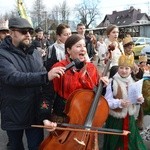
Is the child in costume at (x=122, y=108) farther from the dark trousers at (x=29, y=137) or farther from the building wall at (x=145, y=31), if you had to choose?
the building wall at (x=145, y=31)

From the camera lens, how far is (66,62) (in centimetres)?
287

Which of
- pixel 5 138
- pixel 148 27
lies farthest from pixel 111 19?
pixel 5 138

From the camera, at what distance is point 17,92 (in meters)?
2.78

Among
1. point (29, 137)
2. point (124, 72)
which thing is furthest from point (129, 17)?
point (29, 137)

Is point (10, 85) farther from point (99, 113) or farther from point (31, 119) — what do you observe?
point (99, 113)

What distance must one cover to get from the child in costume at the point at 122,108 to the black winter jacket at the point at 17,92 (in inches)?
38.3

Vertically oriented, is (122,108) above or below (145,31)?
below

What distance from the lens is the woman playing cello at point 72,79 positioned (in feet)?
9.05

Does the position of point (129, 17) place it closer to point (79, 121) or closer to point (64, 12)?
point (64, 12)

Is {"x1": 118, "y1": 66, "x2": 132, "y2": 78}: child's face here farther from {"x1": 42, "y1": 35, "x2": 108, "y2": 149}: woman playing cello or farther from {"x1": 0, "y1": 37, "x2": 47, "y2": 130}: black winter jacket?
{"x1": 0, "y1": 37, "x2": 47, "y2": 130}: black winter jacket

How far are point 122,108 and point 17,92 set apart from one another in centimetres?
130

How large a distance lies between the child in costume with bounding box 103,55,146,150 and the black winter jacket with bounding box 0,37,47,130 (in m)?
0.97

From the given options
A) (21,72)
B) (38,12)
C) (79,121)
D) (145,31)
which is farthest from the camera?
(38,12)

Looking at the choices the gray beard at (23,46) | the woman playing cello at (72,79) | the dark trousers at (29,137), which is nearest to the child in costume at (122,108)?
the woman playing cello at (72,79)
